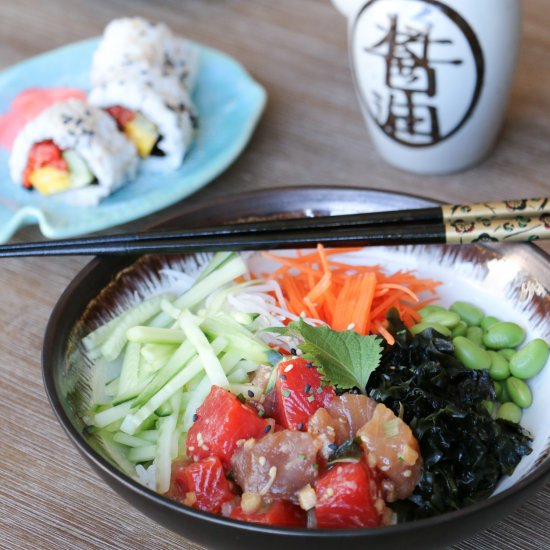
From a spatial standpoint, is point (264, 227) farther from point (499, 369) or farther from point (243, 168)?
point (243, 168)

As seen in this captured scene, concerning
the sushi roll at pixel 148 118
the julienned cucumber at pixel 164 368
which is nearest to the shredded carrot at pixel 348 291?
the julienned cucumber at pixel 164 368

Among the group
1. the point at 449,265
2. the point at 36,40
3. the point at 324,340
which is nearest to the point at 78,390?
the point at 324,340

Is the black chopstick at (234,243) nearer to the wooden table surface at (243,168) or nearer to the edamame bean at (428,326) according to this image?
the edamame bean at (428,326)

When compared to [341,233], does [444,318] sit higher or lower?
lower

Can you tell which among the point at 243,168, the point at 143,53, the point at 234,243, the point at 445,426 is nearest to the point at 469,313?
the point at 445,426

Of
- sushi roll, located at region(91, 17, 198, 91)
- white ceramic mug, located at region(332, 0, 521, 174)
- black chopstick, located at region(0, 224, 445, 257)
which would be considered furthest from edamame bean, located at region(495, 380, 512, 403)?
sushi roll, located at region(91, 17, 198, 91)
